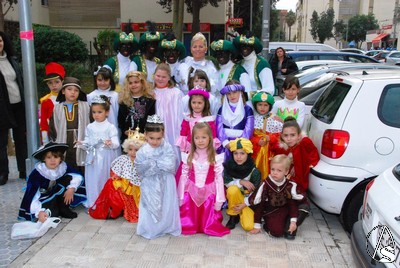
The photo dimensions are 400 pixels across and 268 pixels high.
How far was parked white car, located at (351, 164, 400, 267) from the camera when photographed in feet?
7.89

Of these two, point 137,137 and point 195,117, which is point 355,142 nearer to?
point 195,117

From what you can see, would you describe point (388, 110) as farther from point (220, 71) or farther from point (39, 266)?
point (39, 266)

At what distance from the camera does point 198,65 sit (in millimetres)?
5445

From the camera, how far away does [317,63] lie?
37.4 feet

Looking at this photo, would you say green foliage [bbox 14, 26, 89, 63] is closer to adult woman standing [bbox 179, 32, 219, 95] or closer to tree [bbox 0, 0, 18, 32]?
tree [bbox 0, 0, 18, 32]

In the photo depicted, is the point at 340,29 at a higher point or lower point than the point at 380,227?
higher

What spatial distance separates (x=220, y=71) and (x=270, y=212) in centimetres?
218

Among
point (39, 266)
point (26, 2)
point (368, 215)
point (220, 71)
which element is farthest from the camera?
point (220, 71)

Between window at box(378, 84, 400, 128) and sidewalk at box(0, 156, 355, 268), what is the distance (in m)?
1.28

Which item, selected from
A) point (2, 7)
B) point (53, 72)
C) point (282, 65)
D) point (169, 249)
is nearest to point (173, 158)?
point (169, 249)

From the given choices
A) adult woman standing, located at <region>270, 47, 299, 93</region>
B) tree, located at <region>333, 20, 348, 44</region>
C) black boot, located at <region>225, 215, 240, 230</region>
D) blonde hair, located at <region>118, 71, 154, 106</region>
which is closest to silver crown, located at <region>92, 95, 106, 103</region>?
blonde hair, located at <region>118, 71, 154, 106</region>

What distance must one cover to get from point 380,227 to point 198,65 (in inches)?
135

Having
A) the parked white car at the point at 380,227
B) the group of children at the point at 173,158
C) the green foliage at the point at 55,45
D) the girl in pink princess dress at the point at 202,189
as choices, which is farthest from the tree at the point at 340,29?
the parked white car at the point at 380,227

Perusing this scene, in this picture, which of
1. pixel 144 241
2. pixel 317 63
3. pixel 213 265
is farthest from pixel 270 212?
pixel 317 63
